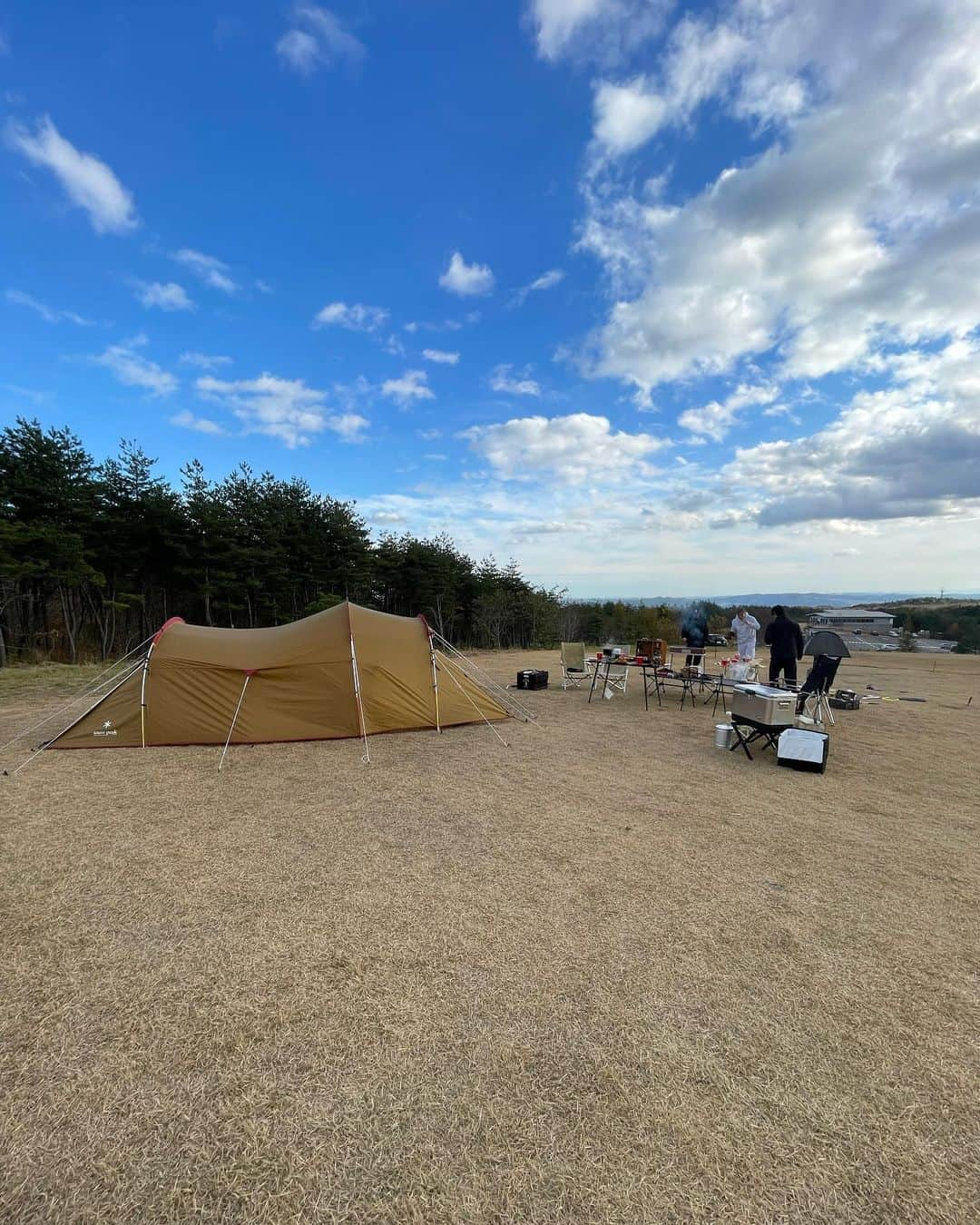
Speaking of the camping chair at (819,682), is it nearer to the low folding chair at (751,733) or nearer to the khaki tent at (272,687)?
the low folding chair at (751,733)

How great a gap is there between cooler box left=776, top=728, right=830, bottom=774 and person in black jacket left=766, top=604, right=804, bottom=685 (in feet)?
Answer: 8.89

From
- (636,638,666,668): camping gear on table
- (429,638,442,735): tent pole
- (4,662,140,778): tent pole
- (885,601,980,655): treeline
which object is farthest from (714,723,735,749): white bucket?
(885,601,980,655): treeline

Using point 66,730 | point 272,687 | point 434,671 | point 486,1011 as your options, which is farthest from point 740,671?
point 66,730

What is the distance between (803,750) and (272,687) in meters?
5.99

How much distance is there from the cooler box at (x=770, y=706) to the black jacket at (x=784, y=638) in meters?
2.43

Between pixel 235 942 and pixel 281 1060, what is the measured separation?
2.78 feet

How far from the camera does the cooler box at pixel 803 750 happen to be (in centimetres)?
550

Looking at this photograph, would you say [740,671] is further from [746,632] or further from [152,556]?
[152,556]

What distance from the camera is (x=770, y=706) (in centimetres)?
589

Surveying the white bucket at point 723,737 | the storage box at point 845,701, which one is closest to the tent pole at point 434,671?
the white bucket at point 723,737

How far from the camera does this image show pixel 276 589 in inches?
741

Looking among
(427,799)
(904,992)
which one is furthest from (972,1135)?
(427,799)

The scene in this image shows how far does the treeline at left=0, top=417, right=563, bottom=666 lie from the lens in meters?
14.2

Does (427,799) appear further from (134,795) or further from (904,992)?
(904,992)
